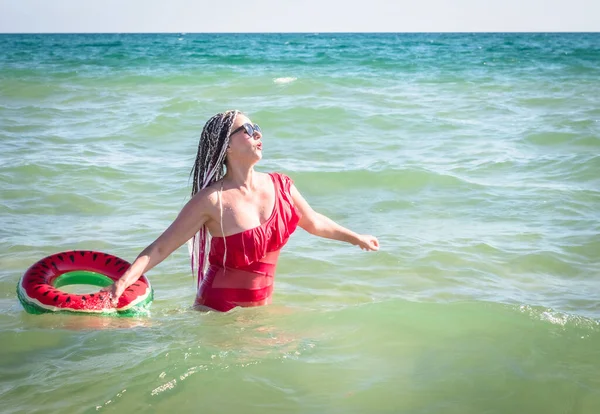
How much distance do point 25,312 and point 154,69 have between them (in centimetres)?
2096

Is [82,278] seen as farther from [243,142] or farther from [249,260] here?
[243,142]

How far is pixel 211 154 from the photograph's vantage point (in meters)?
4.11

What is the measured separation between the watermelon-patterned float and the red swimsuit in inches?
16.0

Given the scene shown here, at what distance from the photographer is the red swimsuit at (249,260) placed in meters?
4.16

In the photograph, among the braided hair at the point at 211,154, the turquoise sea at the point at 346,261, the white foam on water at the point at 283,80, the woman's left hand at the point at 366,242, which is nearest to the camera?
the turquoise sea at the point at 346,261

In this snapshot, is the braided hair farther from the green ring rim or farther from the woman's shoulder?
the green ring rim

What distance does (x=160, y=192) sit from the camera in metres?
8.30

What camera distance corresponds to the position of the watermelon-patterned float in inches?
169

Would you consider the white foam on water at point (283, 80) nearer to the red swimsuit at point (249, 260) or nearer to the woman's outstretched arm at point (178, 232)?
the red swimsuit at point (249, 260)

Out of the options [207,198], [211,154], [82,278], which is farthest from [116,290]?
→ [82,278]

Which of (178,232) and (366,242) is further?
(366,242)

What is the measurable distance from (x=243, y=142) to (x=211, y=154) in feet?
0.61

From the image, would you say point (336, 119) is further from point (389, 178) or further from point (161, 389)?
point (161, 389)

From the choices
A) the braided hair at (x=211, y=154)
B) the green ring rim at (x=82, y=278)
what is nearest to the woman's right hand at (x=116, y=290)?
the braided hair at (x=211, y=154)
